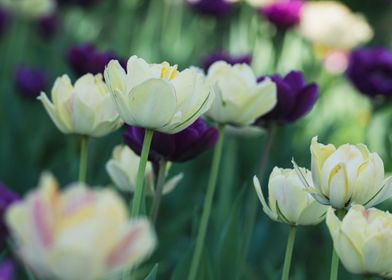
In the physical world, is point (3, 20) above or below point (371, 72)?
below

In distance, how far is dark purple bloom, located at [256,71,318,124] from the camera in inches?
47.0

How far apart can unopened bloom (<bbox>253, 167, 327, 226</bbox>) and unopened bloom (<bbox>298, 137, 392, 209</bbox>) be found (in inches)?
1.6

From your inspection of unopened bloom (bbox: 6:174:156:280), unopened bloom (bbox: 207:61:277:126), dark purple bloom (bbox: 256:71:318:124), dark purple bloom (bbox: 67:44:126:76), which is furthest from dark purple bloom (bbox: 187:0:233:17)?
unopened bloom (bbox: 6:174:156:280)

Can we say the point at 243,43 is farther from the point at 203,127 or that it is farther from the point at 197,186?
the point at 203,127

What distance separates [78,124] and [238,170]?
1.22m

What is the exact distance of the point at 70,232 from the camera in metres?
0.45

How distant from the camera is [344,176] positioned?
771mm

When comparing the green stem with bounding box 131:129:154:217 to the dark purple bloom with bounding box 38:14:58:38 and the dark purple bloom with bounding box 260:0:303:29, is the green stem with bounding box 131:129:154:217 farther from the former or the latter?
the dark purple bloom with bounding box 38:14:58:38

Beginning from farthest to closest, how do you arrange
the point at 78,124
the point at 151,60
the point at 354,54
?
the point at 151,60
the point at 354,54
the point at 78,124

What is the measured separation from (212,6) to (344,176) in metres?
2.15

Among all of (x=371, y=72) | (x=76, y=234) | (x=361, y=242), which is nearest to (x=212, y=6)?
(x=371, y=72)

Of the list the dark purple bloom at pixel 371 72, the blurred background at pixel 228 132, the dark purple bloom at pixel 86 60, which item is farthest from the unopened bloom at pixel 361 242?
the dark purple bloom at pixel 371 72

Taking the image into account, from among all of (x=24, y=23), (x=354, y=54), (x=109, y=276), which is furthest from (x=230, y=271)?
(x=24, y=23)

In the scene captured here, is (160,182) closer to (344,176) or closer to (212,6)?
(344,176)
